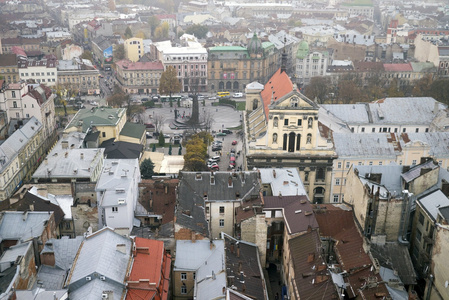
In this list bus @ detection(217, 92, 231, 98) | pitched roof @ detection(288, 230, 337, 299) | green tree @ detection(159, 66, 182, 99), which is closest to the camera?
pitched roof @ detection(288, 230, 337, 299)

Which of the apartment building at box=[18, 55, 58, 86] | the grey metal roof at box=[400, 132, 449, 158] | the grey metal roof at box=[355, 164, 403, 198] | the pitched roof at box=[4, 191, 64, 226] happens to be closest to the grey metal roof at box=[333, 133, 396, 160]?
the grey metal roof at box=[400, 132, 449, 158]

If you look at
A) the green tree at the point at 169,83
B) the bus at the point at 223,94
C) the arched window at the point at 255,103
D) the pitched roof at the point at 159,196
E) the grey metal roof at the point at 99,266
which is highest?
the grey metal roof at the point at 99,266

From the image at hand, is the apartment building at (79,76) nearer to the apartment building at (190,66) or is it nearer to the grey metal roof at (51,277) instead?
the apartment building at (190,66)

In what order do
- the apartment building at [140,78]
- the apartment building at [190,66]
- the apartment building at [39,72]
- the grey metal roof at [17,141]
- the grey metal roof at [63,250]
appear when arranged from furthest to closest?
the apartment building at [190,66] → the apartment building at [140,78] → the apartment building at [39,72] → the grey metal roof at [17,141] → the grey metal roof at [63,250]

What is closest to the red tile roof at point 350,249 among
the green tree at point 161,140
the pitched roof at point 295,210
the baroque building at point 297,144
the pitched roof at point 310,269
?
the pitched roof at point 295,210

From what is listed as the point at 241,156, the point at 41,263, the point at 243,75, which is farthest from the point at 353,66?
the point at 41,263

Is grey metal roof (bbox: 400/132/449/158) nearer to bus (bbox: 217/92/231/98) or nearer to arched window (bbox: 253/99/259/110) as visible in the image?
arched window (bbox: 253/99/259/110)

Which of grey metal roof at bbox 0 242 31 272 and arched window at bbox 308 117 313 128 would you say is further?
arched window at bbox 308 117 313 128

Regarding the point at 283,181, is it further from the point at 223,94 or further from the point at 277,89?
the point at 223,94

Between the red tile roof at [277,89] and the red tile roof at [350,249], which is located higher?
the red tile roof at [277,89]
